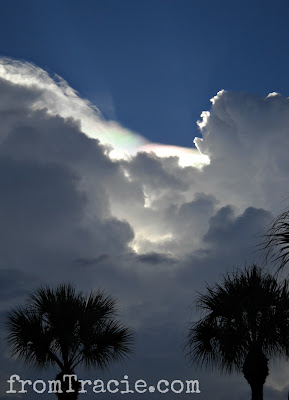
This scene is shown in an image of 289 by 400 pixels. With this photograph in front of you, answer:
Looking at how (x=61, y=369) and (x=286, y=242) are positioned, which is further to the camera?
(x=61, y=369)

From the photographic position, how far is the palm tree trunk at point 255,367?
17516 millimetres

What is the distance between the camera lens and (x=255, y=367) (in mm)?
17484

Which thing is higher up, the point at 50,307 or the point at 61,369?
the point at 50,307

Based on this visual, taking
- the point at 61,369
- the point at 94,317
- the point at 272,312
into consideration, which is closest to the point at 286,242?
the point at 272,312

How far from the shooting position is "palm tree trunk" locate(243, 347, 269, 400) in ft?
57.5

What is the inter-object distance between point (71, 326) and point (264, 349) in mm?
6958

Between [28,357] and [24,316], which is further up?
[24,316]

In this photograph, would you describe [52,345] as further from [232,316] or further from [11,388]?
[232,316]

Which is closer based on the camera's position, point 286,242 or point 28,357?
point 286,242

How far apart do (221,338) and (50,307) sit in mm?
6342

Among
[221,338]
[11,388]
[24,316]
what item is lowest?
[11,388]

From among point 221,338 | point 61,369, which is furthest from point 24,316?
point 221,338

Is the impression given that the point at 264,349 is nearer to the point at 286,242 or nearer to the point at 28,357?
the point at 28,357

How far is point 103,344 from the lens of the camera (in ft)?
60.5
